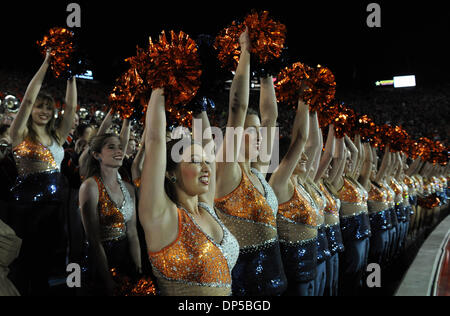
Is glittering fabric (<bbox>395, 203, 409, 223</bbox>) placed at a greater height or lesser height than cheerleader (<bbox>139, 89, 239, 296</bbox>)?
lesser

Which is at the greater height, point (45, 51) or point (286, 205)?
point (45, 51)

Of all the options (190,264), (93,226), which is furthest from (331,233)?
(190,264)

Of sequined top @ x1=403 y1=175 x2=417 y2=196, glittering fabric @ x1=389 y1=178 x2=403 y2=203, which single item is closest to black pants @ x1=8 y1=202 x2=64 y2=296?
glittering fabric @ x1=389 y1=178 x2=403 y2=203

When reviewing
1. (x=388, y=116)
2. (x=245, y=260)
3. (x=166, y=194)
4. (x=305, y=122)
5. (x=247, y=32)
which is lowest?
(x=245, y=260)

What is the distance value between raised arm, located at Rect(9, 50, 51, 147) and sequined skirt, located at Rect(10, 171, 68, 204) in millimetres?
291

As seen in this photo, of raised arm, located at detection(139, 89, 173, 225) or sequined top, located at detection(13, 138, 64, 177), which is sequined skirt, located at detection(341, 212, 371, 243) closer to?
sequined top, located at detection(13, 138, 64, 177)

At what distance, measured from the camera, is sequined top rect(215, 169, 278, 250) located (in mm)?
2227

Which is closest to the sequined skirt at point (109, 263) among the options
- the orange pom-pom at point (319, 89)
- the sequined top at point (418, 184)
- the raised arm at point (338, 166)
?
the orange pom-pom at point (319, 89)

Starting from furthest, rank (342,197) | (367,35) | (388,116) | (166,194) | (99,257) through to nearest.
A: (388,116) < (367,35) < (342,197) < (99,257) < (166,194)

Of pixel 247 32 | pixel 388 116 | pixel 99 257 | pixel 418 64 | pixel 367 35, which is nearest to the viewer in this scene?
pixel 247 32

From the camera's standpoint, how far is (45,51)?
2869mm
